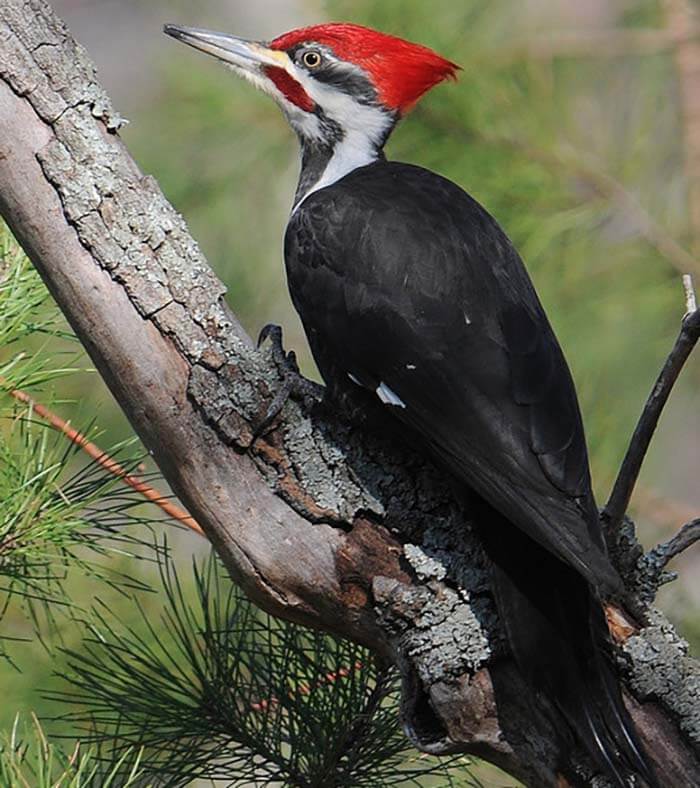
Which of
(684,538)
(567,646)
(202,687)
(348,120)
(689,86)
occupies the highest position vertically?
(689,86)

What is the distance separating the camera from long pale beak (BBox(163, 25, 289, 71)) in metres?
2.21

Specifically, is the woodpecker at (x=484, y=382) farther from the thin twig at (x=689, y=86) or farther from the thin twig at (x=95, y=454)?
the thin twig at (x=689, y=86)

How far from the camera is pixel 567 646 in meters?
1.53

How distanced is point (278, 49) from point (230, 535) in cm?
106

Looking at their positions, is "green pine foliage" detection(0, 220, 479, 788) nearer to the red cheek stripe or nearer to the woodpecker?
the woodpecker

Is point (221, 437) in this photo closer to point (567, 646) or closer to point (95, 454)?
point (95, 454)

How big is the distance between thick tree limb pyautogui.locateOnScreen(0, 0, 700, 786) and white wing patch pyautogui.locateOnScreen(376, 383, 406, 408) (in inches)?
→ 4.3

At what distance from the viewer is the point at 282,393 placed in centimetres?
165

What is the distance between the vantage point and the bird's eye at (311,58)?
2.29m

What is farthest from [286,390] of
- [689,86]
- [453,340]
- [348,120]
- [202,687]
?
[689,86]

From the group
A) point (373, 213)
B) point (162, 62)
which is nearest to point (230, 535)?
point (373, 213)

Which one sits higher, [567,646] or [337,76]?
[337,76]

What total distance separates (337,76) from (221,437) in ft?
3.08

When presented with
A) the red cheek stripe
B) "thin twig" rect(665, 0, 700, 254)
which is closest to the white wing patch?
the red cheek stripe
